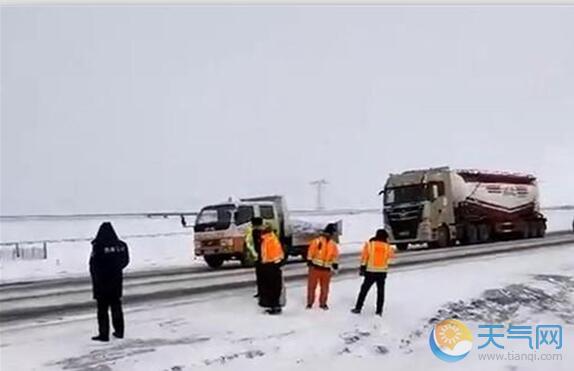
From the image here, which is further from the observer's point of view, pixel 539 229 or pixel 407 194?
pixel 539 229

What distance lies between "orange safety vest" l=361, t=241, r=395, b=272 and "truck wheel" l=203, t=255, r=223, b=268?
10.4 metres

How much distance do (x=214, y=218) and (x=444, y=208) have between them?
34.7 feet

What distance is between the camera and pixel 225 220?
2172 cm

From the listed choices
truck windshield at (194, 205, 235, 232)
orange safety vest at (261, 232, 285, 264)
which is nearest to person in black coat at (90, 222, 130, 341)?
orange safety vest at (261, 232, 285, 264)

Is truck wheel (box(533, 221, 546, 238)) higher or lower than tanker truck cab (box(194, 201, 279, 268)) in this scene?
lower

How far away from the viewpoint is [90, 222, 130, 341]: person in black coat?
397 inches

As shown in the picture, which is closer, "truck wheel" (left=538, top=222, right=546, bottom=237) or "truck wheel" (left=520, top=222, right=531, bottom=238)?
"truck wheel" (left=520, top=222, right=531, bottom=238)

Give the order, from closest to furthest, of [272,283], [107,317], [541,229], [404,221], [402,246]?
1. [107,317]
2. [272,283]
3. [404,221]
4. [402,246]
5. [541,229]

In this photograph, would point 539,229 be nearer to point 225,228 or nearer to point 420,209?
point 420,209

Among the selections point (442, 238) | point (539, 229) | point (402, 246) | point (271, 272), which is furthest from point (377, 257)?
point (539, 229)

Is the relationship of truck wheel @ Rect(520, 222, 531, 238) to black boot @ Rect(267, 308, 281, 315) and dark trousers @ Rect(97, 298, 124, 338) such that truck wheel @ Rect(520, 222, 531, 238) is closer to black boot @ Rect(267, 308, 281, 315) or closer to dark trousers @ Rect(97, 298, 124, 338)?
black boot @ Rect(267, 308, 281, 315)

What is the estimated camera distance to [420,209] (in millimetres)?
28031

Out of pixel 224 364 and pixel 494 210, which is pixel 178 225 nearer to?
pixel 494 210

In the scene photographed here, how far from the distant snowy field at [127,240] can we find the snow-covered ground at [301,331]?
11.0 meters
